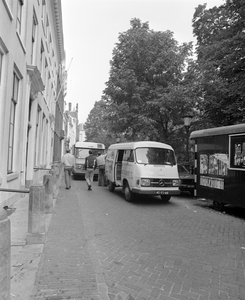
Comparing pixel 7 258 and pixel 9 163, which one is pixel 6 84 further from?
pixel 7 258

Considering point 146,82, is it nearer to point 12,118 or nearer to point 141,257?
point 12,118

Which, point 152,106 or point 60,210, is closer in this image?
point 60,210

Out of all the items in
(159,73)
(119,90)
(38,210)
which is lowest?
(38,210)

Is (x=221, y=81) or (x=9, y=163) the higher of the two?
(x=221, y=81)

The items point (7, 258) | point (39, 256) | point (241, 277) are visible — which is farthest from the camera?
point (39, 256)

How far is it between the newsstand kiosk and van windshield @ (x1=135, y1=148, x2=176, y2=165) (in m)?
1.07

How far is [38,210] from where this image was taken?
4.71 m

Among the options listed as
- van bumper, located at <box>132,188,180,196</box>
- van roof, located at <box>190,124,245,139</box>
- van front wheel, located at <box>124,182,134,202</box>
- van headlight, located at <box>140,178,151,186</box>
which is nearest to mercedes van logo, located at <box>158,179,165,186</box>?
van bumper, located at <box>132,188,180,196</box>

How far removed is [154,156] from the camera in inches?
379

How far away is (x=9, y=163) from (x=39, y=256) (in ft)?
15.8

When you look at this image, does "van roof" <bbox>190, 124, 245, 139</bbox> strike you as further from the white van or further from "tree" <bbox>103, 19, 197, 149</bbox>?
"tree" <bbox>103, 19, 197, 149</bbox>

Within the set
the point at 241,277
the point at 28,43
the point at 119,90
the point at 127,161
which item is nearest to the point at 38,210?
the point at 241,277

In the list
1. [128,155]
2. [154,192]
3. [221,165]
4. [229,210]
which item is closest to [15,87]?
[128,155]

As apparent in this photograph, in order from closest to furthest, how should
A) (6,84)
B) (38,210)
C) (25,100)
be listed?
(38,210), (6,84), (25,100)
